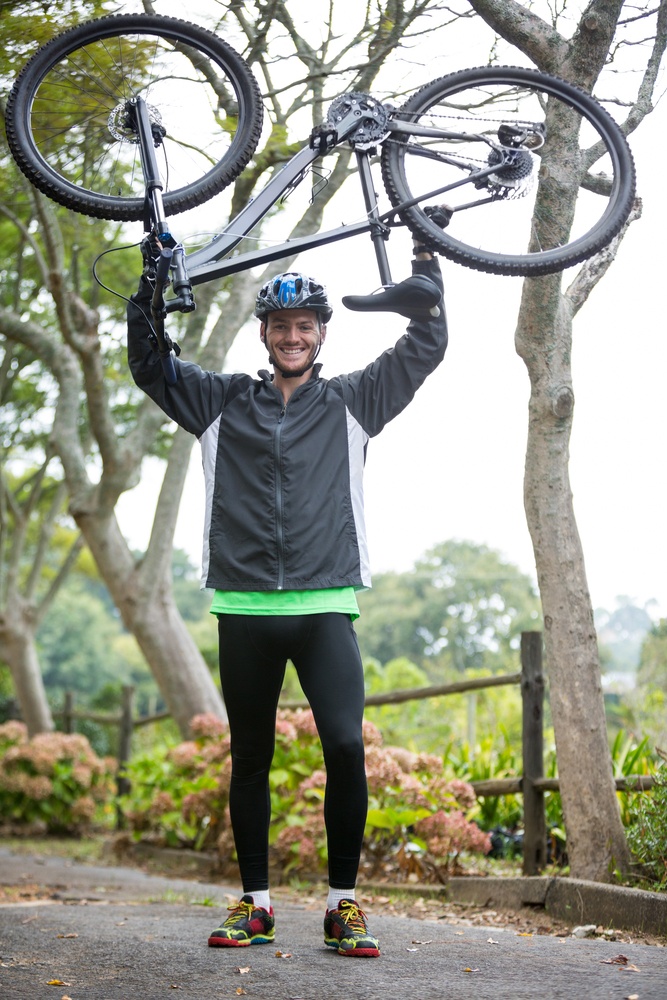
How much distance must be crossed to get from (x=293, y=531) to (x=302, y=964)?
119 cm

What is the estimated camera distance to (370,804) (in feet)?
17.8

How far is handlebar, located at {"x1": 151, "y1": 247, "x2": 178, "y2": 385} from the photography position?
119 inches

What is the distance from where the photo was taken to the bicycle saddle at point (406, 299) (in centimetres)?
303

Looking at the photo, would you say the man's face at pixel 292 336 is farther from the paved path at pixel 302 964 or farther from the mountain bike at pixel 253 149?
the paved path at pixel 302 964

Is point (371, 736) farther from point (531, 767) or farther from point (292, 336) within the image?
point (292, 336)

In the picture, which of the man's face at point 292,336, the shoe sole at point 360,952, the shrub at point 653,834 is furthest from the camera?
the shrub at point 653,834

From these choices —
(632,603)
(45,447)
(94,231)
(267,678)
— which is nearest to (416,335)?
(267,678)

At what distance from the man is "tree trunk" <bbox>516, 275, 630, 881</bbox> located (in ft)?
4.16

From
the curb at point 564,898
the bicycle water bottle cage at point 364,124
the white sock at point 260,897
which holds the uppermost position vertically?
the bicycle water bottle cage at point 364,124

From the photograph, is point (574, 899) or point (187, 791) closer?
point (574, 899)

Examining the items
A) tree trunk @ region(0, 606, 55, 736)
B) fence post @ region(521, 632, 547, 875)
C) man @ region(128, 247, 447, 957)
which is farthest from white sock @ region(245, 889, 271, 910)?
tree trunk @ region(0, 606, 55, 736)

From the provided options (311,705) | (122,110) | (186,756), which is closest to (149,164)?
(122,110)

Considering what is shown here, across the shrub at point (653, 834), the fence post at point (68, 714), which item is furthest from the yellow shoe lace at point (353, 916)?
the fence post at point (68, 714)

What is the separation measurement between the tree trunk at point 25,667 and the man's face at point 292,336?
9.54 meters
